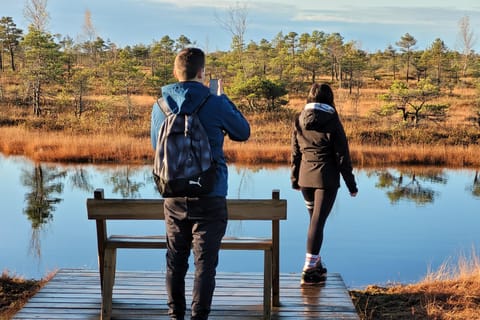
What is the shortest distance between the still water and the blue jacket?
314cm

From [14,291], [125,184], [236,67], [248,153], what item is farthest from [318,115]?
[236,67]

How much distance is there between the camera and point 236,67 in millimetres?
25953

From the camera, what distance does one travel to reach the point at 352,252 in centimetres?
662

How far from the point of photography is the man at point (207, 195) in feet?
7.91

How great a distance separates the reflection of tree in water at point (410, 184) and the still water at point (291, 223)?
0.06 feet

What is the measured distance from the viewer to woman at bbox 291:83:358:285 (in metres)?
3.42

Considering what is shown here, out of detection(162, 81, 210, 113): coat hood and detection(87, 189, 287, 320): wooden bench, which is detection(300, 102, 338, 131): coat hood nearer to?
detection(87, 189, 287, 320): wooden bench

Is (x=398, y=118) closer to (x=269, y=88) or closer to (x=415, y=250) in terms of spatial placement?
(x=269, y=88)

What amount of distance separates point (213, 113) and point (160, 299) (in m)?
1.35

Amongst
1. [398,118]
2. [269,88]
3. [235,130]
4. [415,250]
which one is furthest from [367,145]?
[235,130]

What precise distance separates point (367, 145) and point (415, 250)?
24.9 feet

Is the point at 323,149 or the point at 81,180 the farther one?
the point at 81,180

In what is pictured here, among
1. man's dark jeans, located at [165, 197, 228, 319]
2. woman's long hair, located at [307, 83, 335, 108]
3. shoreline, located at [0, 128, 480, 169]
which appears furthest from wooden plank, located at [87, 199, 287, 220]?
shoreline, located at [0, 128, 480, 169]

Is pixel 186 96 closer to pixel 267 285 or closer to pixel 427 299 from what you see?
pixel 267 285
